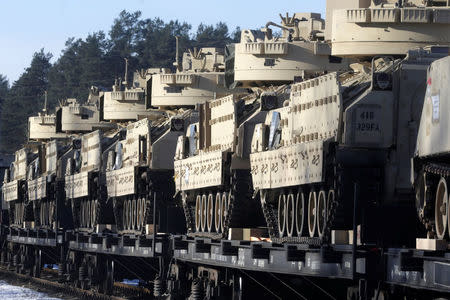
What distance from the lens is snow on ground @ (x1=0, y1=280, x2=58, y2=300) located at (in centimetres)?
4128

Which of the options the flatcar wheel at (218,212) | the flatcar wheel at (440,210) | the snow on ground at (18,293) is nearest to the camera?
the flatcar wheel at (440,210)

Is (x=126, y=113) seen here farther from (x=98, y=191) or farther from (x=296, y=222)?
(x=296, y=222)

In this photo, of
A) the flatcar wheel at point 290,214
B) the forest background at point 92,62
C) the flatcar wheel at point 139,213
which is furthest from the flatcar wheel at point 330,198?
the forest background at point 92,62

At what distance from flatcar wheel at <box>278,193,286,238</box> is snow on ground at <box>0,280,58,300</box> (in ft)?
48.0

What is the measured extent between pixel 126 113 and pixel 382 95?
3456 cm

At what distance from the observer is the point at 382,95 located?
76.8ft

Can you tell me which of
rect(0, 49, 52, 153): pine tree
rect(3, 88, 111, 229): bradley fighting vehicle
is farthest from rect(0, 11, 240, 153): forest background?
rect(3, 88, 111, 229): bradley fighting vehicle

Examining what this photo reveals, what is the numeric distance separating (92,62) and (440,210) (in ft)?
459

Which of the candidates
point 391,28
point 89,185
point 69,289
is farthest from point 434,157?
point 89,185

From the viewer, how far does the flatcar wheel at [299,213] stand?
26.1m

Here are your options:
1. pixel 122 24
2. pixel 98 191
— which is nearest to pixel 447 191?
pixel 98 191

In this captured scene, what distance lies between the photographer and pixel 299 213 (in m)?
26.6

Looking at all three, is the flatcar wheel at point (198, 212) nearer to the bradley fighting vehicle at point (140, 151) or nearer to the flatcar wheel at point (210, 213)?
the flatcar wheel at point (210, 213)

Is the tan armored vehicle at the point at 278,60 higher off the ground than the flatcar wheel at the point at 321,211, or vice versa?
the tan armored vehicle at the point at 278,60
